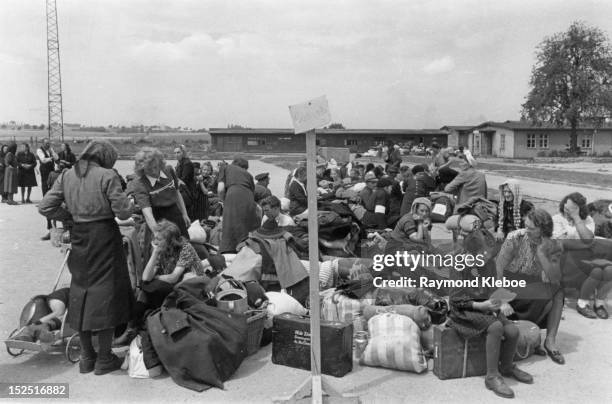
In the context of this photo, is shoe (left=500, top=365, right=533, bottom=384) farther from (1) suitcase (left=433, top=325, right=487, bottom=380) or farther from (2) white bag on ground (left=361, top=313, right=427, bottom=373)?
(2) white bag on ground (left=361, top=313, right=427, bottom=373)

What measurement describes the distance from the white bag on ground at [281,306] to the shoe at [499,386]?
180cm

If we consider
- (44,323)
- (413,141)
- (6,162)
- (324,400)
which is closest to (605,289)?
(324,400)

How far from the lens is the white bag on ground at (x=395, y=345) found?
14.7 ft

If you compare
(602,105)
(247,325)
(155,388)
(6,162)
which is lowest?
(155,388)

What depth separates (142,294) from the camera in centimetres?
493

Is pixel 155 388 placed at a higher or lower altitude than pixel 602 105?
lower

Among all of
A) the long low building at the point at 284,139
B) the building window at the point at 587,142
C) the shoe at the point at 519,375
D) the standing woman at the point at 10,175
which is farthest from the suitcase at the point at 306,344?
the long low building at the point at 284,139

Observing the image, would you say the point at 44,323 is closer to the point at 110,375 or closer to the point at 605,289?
the point at 110,375

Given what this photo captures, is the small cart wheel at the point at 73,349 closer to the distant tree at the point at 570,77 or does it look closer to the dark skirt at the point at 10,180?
the dark skirt at the point at 10,180

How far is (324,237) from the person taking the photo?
7398mm

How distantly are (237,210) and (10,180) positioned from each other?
35.4ft

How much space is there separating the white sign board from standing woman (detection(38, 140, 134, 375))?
5.13 feet

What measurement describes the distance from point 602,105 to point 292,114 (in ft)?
173

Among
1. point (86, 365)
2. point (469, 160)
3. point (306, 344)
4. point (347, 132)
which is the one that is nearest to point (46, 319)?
point (86, 365)
